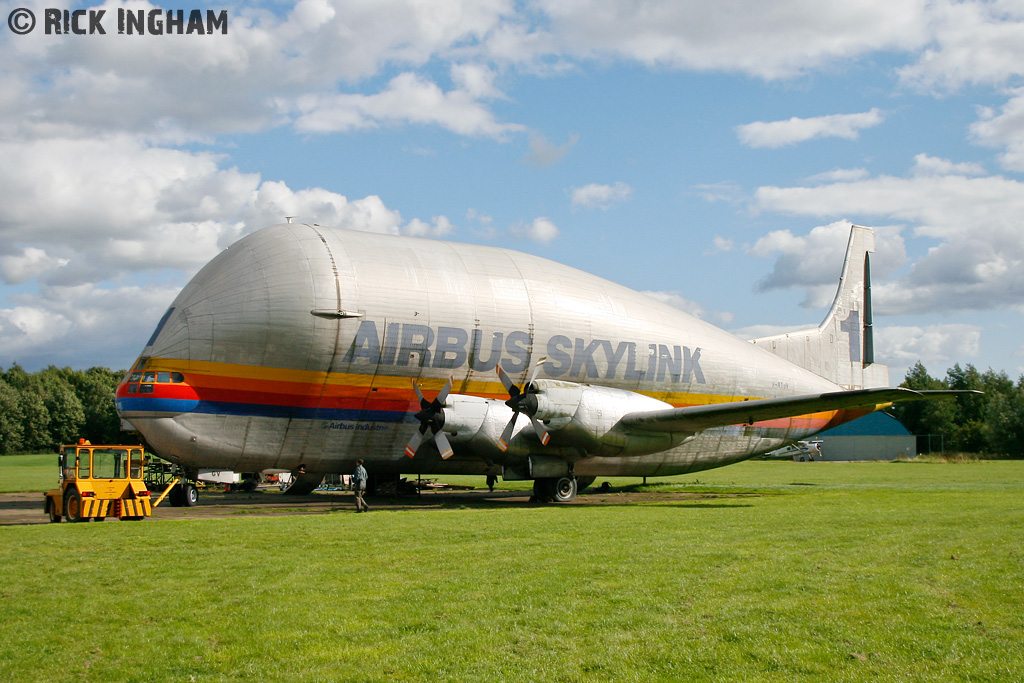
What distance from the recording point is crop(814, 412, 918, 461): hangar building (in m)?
78.8

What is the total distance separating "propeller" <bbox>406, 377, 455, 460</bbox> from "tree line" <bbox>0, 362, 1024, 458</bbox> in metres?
66.0

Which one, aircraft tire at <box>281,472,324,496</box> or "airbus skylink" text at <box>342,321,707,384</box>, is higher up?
"airbus skylink" text at <box>342,321,707,384</box>

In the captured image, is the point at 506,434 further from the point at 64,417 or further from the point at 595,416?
the point at 64,417

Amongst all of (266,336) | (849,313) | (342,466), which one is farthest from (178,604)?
(849,313)

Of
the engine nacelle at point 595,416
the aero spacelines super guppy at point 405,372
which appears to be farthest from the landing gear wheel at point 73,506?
the engine nacelle at point 595,416

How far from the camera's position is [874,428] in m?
82.2

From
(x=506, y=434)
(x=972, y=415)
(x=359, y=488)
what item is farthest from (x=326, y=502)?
(x=972, y=415)

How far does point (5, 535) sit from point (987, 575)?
1667cm

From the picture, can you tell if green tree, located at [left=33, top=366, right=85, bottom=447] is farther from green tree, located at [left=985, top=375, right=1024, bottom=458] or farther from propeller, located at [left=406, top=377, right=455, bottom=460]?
green tree, located at [left=985, top=375, right=1024, bottom=458]

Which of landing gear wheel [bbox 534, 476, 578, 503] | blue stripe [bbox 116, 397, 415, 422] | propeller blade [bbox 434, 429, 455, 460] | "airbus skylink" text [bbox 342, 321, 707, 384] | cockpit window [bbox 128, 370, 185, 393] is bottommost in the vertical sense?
landing gear wheel [bbox 534, 476, 578, 503]

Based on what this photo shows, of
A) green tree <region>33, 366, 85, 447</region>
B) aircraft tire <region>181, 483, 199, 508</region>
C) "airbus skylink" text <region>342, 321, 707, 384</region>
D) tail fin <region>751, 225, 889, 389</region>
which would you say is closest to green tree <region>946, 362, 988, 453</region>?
tail fin <region>751, 225, 889, 389</region>

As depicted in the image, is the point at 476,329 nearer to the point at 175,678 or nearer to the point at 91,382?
the point at 175,678

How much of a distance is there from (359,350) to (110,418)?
7770 centimetres

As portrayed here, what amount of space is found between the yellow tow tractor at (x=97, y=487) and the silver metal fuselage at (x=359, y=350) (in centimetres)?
329
